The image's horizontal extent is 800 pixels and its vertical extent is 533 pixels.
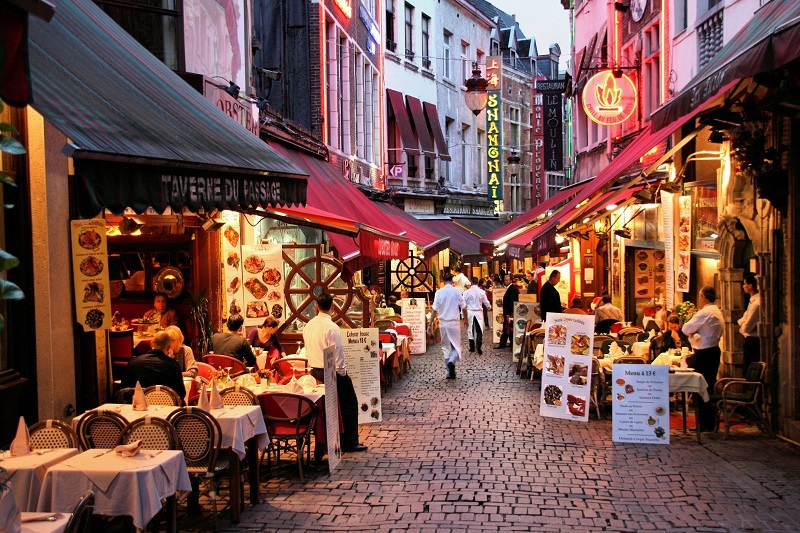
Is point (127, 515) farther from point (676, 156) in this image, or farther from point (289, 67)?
point (289, 67)

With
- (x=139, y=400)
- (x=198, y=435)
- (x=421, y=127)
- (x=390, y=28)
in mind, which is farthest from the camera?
(x=421, y=127)

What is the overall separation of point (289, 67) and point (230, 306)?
9.63m

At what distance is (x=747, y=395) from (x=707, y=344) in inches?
30.8

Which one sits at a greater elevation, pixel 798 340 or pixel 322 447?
pixel 798 340

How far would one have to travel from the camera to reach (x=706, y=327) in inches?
473

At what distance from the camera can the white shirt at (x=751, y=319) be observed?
12273 mm

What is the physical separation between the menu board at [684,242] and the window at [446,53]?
2646cm

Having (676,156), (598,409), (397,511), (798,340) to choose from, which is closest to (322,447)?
(397,511)

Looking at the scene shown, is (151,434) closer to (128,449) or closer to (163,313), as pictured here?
(128,449)

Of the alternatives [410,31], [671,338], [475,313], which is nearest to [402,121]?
[410,31]

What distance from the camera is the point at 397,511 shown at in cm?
860

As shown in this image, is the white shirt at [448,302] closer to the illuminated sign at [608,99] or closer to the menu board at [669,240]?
the menu board at [669,240]

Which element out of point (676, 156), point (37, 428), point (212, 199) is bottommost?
point (37, 428)

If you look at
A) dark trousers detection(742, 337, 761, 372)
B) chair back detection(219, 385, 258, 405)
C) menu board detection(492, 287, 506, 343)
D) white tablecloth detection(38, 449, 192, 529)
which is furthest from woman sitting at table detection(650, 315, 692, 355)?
menu board detection(492, 287, 506, 343)
